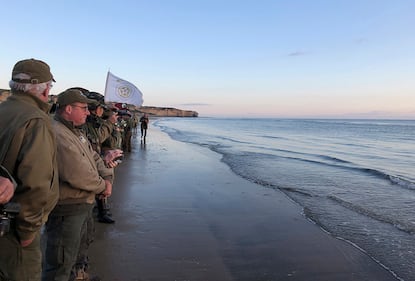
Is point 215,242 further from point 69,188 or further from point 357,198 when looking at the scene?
point 357,198

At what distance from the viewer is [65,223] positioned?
2986 mm

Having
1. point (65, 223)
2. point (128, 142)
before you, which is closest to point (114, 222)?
point (65, 223)

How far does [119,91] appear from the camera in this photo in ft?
29.0

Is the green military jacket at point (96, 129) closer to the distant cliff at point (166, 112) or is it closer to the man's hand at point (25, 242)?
the man's hand at point (25, 242)

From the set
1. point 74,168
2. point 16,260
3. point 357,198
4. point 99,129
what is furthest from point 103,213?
point 357,198

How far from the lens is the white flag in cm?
872

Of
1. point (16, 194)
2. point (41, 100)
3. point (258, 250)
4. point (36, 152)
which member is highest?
point (41, 100)

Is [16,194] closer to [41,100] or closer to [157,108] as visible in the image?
[41,100]

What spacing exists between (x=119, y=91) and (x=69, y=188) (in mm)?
6223

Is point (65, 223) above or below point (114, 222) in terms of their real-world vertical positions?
above

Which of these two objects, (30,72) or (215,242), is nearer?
(30,72)

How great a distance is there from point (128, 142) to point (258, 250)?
11.3 metres

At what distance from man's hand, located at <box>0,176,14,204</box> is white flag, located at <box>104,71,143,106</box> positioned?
275 inches

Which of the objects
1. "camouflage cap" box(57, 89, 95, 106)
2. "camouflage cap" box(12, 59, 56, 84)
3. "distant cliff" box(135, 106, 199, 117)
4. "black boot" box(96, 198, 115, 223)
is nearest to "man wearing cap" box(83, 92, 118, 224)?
"black boot" box(96, 198, 115, 223)
